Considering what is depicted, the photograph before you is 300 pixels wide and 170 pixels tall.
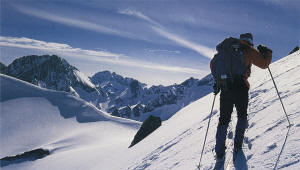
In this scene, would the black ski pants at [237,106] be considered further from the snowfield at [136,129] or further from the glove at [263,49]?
the glove at [263,49]

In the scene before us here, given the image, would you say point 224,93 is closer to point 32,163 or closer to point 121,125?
point 32,163

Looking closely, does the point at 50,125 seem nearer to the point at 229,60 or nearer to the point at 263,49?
the point at 229,60

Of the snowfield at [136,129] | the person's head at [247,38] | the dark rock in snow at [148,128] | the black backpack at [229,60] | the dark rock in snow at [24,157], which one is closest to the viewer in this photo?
the snowfield at [136,129]

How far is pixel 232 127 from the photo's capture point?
6938mm

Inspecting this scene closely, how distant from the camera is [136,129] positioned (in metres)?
66.2

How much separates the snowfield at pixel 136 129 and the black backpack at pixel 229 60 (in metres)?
1.60

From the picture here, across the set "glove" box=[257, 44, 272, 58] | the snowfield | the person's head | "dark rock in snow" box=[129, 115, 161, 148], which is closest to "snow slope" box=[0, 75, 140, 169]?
the snowfield

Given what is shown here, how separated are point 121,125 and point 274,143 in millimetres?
65572

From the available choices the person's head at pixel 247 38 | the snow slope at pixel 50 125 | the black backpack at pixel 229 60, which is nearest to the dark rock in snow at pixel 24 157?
the snow slope at pixel 50 125

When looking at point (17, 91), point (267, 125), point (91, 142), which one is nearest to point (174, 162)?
point (267, 125)

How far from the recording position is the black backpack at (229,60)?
494 cm

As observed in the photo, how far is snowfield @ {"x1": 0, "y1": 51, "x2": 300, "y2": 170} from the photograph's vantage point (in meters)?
4.83

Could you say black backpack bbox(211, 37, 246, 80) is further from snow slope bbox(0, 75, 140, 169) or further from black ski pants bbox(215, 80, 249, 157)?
snow slope bbox(0, 75, 140, 169)

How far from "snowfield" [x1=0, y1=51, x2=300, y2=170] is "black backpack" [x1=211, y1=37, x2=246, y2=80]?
160 cm
